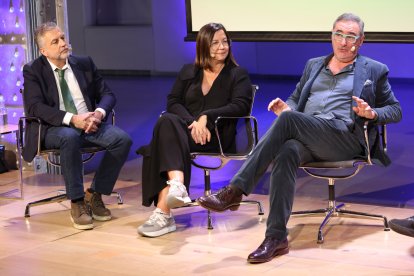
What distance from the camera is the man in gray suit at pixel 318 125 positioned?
4.57 meters

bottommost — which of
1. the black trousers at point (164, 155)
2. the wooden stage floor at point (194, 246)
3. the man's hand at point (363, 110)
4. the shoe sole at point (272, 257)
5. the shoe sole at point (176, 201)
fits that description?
the wooden stage floor at point (194, 246)

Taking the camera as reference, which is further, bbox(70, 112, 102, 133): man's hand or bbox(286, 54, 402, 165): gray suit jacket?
bbox(70, 112, 102, 133): man's hand

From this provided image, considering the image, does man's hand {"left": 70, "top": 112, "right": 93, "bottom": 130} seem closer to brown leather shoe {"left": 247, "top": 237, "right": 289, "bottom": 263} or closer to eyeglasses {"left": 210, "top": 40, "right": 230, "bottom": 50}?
eyeglasses {"left": 210, "top": 40, "right": 230, "bottom": 50}

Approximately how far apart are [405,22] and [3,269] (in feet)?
10.9

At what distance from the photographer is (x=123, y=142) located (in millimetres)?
5586

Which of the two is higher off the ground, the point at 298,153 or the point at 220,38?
the point at 220,38

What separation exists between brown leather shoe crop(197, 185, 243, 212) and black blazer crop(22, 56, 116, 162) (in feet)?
4.71

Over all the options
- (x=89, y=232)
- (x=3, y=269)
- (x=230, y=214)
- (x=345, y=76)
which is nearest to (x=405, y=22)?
(x=345, y=76)

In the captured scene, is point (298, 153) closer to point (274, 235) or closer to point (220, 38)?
point (274, 235)

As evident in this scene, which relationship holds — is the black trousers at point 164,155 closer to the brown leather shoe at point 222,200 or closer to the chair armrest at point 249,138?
the chair armrest at point 249,138

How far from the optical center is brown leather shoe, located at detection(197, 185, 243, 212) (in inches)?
178

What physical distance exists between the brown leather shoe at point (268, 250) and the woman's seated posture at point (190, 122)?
580mm

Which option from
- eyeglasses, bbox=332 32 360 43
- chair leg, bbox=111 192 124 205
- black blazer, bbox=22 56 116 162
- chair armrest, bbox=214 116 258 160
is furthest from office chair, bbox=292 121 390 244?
black blazer, bbox=22 56 116 162

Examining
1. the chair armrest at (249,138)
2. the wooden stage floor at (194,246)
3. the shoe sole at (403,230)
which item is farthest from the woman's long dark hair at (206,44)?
the shoe sole at (403,230)
